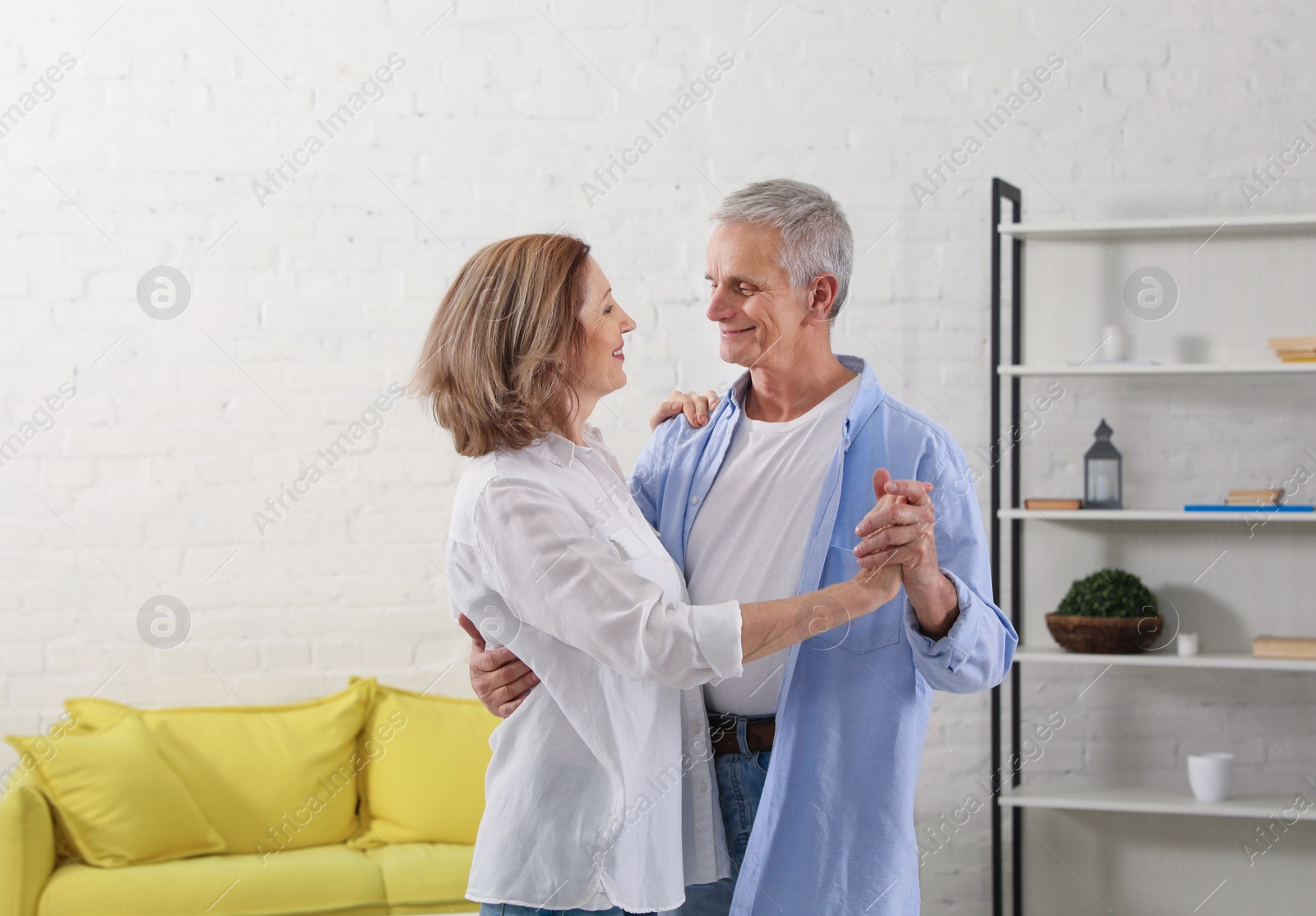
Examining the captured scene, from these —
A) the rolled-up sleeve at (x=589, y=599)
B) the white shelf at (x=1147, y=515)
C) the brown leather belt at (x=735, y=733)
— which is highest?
the white shelf at (x=1147, y=515)

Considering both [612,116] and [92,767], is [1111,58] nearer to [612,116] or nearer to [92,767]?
[612,116]

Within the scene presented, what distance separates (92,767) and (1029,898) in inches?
93.5

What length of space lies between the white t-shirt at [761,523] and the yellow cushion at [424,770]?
136 cm

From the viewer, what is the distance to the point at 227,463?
3.16 m

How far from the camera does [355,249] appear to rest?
317 cm

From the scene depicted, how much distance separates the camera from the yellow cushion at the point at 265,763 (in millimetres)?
2771

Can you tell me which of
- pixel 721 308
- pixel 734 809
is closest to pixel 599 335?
pixel 721 308

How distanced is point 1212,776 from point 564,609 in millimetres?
2191

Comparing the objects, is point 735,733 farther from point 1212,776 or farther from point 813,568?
point 1212,776

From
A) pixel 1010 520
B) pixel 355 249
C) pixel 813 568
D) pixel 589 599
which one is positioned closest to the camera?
pixel 589 599

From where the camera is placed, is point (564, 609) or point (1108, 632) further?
point (1108, 632)

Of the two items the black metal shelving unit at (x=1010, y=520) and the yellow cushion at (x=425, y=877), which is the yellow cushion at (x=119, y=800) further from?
the black metal shelving unit at (x=1010, y=520)

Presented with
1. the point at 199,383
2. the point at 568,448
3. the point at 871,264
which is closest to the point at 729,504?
the point at 568,448

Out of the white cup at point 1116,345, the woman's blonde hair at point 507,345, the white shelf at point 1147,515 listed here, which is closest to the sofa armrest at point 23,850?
the woman's blonde hair at point 507,345
